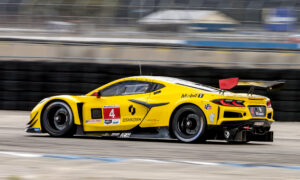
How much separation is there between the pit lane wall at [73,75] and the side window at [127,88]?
4914 millimetres

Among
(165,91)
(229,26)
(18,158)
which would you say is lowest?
(18,158)

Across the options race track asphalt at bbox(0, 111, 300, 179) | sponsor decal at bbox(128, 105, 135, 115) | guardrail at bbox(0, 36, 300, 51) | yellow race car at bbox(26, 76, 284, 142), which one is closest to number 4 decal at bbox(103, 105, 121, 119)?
yellow race car at bbox(26, 76, 284, 142)

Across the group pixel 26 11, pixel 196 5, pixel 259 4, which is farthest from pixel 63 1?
pixel 259 4

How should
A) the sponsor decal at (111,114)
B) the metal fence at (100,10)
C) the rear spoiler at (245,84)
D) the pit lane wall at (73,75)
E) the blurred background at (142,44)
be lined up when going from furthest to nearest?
the metal fence at (100,10) → the blurred background at (142,44) → the pit lane wall at (73,75) → the sponsor decal at (111,114) → the rear spoiler at (245,84)

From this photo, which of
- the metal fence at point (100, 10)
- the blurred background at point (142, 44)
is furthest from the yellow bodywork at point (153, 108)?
the metal fence at point (100, 10)

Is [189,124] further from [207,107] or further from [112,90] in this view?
[112,90]

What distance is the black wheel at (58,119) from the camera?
30.7 ft

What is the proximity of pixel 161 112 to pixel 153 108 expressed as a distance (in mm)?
160

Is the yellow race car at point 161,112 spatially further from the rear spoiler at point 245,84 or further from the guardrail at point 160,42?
the guardrail at point 160,42

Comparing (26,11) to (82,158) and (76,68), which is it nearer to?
(76,68)

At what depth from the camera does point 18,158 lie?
21.6 feet

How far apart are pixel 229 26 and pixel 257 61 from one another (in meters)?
3.89

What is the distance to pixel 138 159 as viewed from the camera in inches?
259

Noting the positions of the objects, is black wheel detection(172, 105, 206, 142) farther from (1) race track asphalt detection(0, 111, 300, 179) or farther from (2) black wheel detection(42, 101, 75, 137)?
(2) black wheel detection(42, 101, 75, 137)
